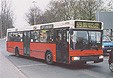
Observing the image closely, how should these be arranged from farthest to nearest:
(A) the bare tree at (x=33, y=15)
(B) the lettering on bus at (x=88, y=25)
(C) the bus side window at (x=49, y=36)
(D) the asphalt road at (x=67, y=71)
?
(A) the bare tree at (x=33, y=15), (C) the bus side window at (x=49, y=36), (B) the lettering on bus at (x=88, y=25), (D) the asphalt road at (x=67, y=71)

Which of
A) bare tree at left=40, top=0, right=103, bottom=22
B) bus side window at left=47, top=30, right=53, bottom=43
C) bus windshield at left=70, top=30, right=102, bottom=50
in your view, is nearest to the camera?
bus windshield at left=70, top=30, right=102, bottom=50

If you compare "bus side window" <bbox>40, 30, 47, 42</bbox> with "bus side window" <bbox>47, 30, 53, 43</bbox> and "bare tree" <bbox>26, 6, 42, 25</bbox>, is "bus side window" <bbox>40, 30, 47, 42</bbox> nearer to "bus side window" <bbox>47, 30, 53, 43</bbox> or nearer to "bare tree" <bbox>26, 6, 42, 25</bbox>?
"bus side window" <bbox>47, 30, 53, 43</bbox>

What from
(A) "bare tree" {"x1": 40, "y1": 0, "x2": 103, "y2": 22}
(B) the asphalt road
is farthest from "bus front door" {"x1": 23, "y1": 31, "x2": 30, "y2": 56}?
(A) "bare tree" {"x1": 40, "y1": 0, "x2": 103, "y2": 22}

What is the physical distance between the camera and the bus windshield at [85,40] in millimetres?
15414

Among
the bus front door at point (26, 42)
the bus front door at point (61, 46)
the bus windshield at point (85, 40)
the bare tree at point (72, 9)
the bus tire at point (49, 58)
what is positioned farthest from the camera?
the bare tree at point (72, 9)

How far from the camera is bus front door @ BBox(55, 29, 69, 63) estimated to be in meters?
15.9

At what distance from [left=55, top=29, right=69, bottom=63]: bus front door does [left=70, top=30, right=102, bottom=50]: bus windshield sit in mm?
622

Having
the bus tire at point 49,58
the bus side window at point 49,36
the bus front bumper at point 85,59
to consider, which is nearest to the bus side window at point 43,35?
the bus side window at point 49,36

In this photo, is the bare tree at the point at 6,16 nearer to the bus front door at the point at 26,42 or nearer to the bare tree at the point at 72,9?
the bare tree at the point at 72,9

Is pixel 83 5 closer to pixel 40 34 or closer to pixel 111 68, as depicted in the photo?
pixel 40 34

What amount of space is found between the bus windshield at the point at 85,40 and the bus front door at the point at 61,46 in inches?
24.5

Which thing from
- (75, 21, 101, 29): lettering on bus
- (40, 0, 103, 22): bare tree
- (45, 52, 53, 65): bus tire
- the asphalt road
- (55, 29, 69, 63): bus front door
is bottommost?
the asphalt road

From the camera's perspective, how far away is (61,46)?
648 inches

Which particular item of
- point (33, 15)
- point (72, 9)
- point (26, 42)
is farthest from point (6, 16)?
point (26, 42)
